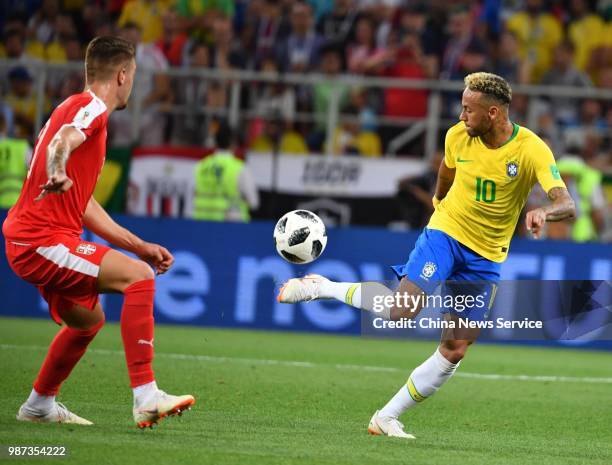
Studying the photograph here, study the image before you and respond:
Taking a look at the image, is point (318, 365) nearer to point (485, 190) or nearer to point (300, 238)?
point (300, 238)

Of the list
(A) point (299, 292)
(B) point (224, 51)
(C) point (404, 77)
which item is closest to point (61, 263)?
(A) point (299, 292)

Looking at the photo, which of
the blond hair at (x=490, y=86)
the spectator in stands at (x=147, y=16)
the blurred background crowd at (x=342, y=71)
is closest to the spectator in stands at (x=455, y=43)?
the blurred background crowd at (x=342, y=71)

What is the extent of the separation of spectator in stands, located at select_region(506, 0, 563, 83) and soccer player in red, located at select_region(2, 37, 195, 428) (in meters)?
12.3

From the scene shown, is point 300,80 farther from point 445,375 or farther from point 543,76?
point 445,375

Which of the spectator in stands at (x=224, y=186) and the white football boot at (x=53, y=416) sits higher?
the spectator in stands at (x=224, y=186)

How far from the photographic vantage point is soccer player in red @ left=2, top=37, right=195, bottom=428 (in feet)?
22.3

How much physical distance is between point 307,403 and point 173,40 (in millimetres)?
10471

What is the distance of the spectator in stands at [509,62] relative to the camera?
17.7 m

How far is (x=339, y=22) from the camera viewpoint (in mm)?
18766

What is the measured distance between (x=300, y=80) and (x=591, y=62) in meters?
4.62

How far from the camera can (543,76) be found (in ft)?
59.3

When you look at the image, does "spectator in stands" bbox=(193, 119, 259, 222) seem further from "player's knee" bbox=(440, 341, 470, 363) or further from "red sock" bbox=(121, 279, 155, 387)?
"red sock" bbox=(121, 279, 155, 387)

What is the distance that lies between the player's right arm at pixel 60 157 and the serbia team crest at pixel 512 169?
2.88 meters

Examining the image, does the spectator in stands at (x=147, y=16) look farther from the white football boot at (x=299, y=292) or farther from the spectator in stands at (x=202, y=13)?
the white football boot at (x=299, y=292)
